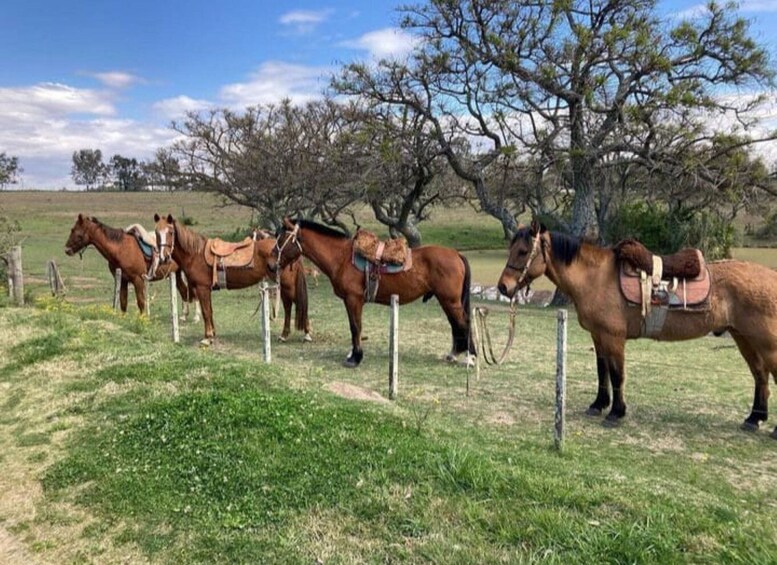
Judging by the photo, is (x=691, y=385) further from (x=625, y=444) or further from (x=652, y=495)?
(x=652, y=495)

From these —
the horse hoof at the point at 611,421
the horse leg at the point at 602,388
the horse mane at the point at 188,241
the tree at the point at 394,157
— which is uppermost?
the tree at the point at 394,157

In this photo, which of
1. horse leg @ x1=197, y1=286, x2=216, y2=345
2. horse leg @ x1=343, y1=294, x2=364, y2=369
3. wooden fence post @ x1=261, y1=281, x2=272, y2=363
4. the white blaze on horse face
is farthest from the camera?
the white blaze on horse face

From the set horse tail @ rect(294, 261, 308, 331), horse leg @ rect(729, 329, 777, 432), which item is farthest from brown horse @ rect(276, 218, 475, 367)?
horse leg @ rect(729, 329, 777, 432)

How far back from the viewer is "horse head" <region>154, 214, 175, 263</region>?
891cm

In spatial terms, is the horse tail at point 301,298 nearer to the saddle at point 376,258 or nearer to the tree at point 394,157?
the saddle at point 376,258

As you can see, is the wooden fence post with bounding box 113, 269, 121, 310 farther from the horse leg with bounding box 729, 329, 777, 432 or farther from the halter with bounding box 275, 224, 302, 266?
the horse leg with bounding box 729, 329, 777, 432

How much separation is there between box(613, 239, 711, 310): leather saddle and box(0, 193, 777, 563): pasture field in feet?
3.92

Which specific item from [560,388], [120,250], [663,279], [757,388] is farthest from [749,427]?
[120,250]

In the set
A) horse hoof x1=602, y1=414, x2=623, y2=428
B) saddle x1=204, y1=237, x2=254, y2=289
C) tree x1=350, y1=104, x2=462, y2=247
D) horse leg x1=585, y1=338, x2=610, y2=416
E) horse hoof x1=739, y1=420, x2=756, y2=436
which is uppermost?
tree x1=350, y1=104, x2=462, y2=247

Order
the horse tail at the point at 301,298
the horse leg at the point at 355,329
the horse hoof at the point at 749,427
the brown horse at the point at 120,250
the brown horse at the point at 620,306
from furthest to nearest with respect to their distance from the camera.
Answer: the brown horse at the point at 120,250 → the horse tail at the point at 301,298 → the horse leg at the point at 355,329 → the horse hoof at the point at 749,427 → the brown horse at the point at 620,306

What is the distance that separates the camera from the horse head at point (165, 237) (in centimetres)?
891

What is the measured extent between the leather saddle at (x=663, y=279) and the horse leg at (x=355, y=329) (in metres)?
3.57

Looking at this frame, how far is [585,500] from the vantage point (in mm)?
2717

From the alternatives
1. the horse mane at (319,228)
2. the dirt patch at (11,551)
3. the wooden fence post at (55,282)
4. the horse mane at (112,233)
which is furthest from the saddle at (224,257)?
the dirt patch at (11,551)
